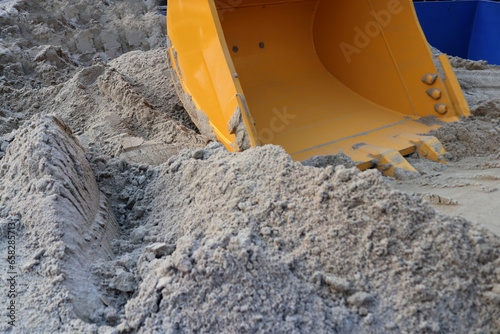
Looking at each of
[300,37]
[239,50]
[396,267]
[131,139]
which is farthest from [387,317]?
[300,37]

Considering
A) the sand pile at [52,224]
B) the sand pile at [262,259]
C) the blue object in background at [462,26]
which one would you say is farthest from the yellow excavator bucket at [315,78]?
the blue object in background at [462,26]

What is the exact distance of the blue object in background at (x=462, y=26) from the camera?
4.37 m

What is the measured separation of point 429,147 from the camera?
226 centimetres

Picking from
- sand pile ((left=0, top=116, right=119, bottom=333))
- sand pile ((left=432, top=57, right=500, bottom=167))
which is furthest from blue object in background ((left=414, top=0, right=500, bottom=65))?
sand pile ((left=0, top=116, right=119, bottom=333))

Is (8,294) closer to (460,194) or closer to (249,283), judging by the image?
(249,283)

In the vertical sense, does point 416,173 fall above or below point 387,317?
below

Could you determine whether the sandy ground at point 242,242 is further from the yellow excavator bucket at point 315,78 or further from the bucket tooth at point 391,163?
the yellow excavator bucket at point 315,78

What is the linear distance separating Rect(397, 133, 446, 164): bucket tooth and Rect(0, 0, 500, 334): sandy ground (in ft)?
0.22

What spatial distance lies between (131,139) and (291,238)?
166 cm

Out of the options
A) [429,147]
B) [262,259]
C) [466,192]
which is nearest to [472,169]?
[429,147]

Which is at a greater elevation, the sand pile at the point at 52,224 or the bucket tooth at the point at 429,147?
the sand pile at the point at 52,224

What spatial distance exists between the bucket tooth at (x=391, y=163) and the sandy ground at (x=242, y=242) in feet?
0.43

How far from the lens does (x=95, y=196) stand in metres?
1.81

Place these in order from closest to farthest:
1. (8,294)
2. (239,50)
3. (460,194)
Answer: (8,294) < (460,194) < (239,50)
